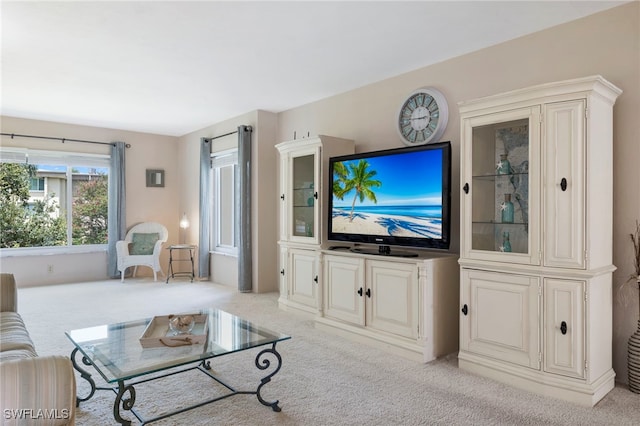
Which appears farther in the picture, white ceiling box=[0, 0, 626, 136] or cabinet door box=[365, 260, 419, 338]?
cabinet door box=[365, 260, 419, 338]

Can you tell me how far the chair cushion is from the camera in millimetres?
7121

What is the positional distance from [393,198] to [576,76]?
162cm

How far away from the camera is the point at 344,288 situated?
3869 mm

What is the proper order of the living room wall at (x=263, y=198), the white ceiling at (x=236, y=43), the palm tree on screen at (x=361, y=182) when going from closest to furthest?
the white ceiling at (x=236, y=43) < the palm tree on screen at (x=361, y=182) < the living room wall at (x=263, y=198)

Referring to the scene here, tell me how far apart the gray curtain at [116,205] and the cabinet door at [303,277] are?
3799 millimetres

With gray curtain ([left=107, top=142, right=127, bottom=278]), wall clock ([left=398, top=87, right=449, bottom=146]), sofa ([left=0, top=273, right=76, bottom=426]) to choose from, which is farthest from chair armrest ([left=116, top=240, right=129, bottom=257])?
sofa ([left=0, top=273, right=76, bottom=426])

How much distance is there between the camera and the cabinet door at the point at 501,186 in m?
2.71

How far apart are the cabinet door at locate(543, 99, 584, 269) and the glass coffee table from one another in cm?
178

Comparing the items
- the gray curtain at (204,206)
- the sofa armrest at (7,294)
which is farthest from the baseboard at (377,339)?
the gray curtain at (204,206)

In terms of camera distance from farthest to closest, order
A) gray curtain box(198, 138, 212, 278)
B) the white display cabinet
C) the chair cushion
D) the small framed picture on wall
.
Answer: the small framed picture on wall → the chair cushion → gray curtain box(198, 138, 212, 278) → the white display cabinet

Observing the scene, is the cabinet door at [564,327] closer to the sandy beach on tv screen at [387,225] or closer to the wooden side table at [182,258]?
the sandy beach on tv screen at [387,225]

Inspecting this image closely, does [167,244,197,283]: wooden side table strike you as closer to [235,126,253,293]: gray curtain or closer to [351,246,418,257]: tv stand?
[235,126,253,293]: gray curtain

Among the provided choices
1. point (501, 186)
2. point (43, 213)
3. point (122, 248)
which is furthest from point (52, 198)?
point (501, 186)

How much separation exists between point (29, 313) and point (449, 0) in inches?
203
